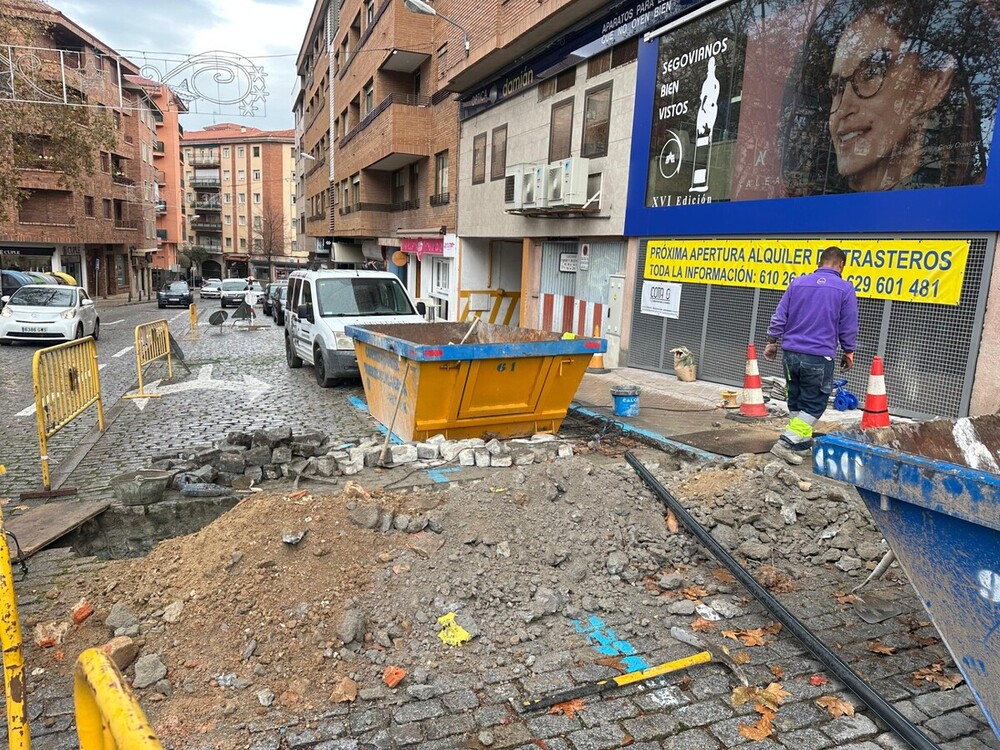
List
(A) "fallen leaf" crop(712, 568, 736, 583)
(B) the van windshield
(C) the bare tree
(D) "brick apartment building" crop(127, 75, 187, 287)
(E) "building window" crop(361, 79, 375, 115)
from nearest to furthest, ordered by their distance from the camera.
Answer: (A) "fallen leaf" crop(712, 568, 736, 583) → (B) the van windshield → (E) "building window" crop(361, 79, 375, 115) → (D) "brick apartment building" crop(127, 75, 187, 287) → (C) the bare tree

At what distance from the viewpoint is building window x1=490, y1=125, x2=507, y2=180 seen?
1808 centimetres

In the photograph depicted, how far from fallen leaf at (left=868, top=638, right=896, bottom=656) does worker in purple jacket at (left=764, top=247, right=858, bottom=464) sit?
2715mm

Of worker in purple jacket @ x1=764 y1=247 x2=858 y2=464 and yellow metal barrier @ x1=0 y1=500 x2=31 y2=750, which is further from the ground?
worker in purple jacket @ x1=764 y1=247 x2=858 y2=464

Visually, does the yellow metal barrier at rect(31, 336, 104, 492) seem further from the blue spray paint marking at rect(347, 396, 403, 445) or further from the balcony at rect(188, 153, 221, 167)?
the balcony at rect(188, 153, 221, 167)

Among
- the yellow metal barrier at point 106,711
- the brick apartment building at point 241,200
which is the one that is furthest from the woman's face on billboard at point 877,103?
the brick apartment building at point 241,200

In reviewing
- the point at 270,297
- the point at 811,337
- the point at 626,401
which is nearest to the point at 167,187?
the point at 270,297

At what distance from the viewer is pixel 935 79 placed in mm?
7859

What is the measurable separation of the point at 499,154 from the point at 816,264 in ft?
36.6

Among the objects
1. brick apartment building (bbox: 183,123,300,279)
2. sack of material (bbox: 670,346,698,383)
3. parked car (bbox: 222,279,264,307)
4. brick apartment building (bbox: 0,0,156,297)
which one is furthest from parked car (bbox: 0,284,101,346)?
brick apartment building (bbox: 183,123,300,279)

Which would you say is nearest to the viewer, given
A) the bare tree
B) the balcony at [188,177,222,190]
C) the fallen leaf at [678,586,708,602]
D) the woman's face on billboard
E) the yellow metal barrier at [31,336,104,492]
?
the fallen leaf at [678,586,708,602]

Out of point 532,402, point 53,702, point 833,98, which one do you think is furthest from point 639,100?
point 53,702

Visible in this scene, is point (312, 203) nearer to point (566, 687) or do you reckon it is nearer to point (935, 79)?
point (935, 79)

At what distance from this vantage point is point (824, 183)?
30.5 feet

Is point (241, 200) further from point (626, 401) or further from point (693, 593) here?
→ point (693, 593)
